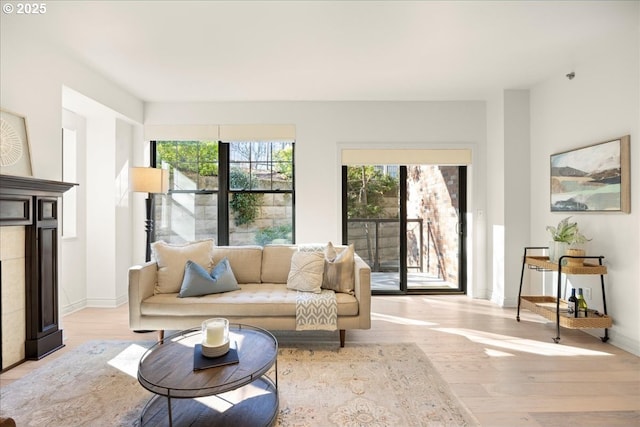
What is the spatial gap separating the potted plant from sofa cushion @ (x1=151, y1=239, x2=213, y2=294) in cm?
332

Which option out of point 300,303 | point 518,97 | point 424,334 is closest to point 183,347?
point 300,303

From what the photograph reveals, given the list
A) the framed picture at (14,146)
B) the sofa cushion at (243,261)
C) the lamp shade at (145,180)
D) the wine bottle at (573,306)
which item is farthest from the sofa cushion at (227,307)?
the wine bottle at (573,306)

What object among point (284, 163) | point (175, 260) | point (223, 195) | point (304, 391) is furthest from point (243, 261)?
point (284, 163)

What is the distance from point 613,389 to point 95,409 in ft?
10.8

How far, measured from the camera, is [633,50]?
9.03 ft

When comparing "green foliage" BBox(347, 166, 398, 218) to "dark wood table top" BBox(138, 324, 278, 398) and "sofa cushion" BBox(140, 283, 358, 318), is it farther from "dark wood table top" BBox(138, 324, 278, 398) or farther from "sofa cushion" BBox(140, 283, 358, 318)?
"dark wood table top" BBox(138, 324, 278, 398)

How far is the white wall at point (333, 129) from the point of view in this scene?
14.6ft

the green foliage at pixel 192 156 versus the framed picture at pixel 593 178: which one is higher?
the green foliage at pixel 192 156

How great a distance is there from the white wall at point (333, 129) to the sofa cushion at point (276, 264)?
989 millimetres

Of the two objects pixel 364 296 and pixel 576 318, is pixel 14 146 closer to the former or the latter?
pixel 364 296

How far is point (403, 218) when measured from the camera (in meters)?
4.65

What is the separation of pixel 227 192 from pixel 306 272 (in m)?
2.03

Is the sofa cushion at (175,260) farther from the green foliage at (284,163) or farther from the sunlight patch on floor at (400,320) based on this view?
the sunlight patch on floor at (400,320)

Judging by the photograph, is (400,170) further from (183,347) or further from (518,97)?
(183,347)
